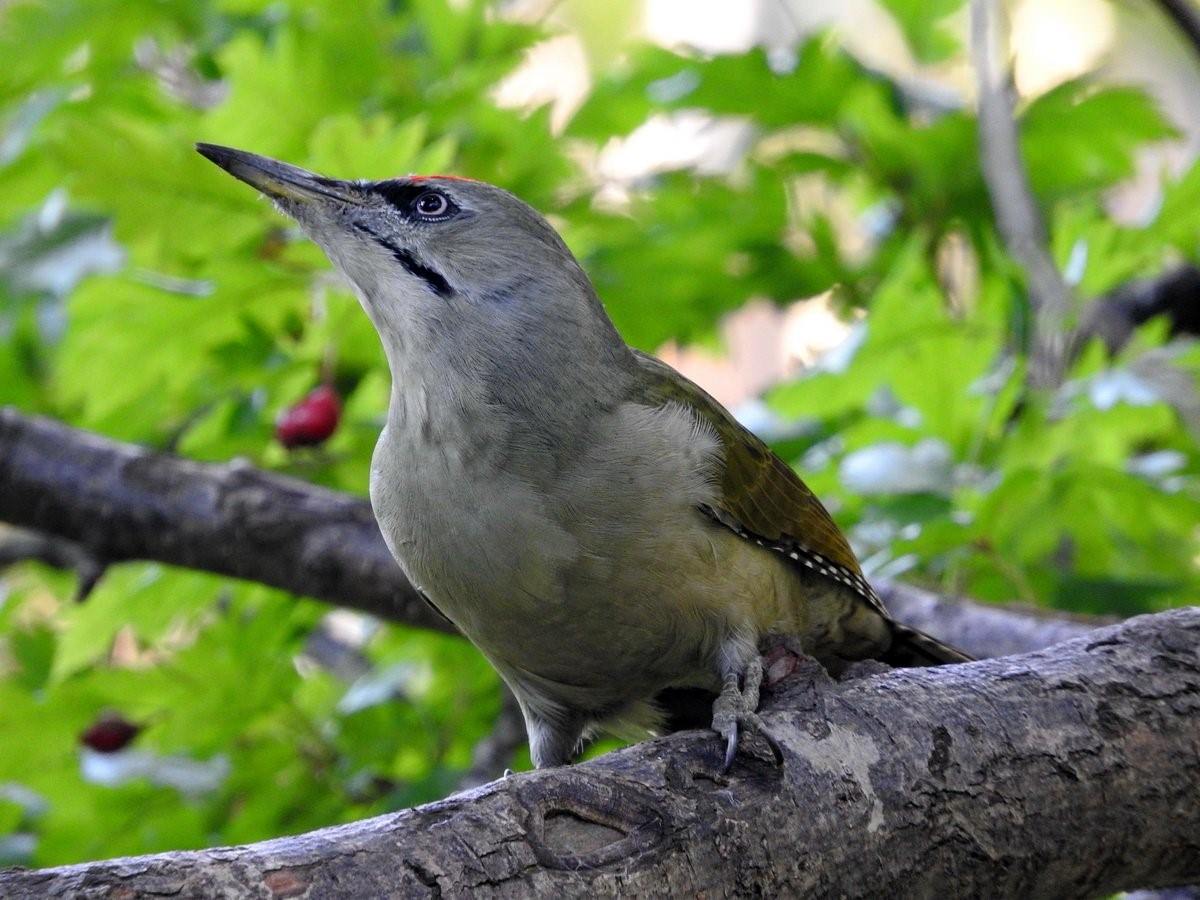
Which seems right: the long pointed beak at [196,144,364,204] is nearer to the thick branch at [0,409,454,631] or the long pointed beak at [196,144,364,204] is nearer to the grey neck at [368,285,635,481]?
the grey neck at [368,285,635,481]

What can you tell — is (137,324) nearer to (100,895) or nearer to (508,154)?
(508,154)

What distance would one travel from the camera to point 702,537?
11.5 ft

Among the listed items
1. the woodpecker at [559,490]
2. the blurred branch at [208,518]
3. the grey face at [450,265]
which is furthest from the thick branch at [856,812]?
the blurred branch at [208,518]

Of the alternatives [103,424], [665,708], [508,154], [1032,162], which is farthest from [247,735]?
[1032,162]

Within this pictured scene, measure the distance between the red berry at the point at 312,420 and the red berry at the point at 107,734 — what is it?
117 cm

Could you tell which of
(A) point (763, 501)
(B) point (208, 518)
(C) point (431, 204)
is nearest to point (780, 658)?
(A) point (763, 501)

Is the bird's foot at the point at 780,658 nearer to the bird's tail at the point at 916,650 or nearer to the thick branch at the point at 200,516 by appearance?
the bird's tail at the point at 916,650

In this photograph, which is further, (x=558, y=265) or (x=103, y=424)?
(x=103, y=424)

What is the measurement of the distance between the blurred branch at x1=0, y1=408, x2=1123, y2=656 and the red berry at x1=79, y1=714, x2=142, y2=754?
54cm

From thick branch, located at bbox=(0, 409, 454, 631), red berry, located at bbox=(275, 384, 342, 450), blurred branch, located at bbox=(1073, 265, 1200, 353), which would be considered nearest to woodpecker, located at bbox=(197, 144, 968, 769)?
red berry, located at bbox=(275, 384, 342, 450)

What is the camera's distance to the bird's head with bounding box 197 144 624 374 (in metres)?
3.75

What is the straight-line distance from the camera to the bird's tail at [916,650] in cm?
390

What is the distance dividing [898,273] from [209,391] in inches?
93.4

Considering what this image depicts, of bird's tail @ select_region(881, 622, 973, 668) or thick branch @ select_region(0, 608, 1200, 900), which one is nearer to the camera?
thick branch @ select_region(0, 608, 1200, 900)
